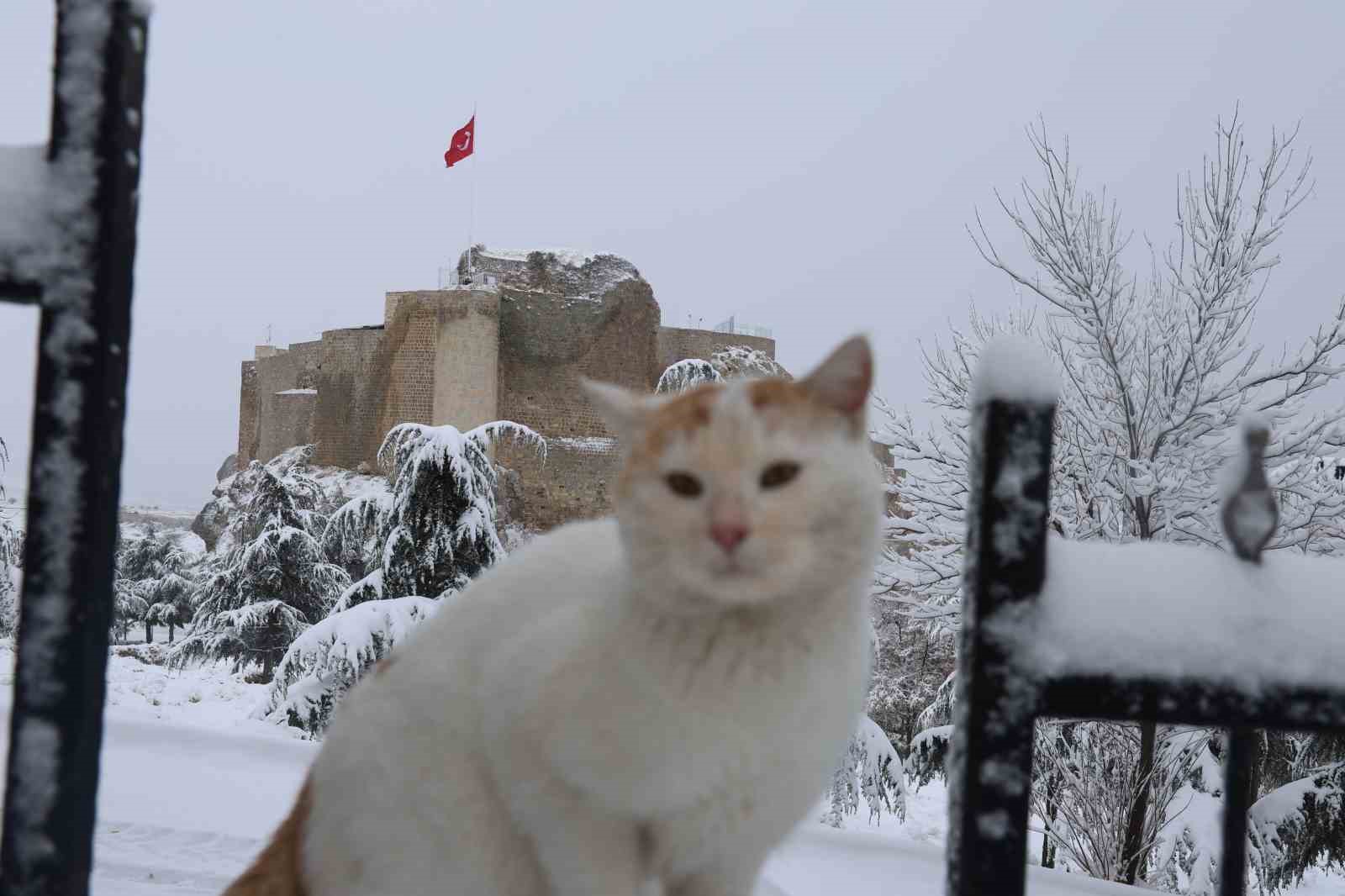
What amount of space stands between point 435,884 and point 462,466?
4.16 m

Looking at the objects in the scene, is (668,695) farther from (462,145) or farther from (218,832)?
(462,145)

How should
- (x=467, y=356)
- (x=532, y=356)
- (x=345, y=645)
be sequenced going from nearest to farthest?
(x=345, y=645), (x=467, y=356), (x=532, y=356)

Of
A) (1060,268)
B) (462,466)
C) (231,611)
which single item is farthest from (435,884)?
(231,611)

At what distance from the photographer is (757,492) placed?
716 mm

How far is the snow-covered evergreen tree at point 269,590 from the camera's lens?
9836 millimetres

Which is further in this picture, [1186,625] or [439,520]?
[439,520]

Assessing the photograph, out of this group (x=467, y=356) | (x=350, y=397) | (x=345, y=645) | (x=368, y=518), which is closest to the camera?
(x=345, y=645)

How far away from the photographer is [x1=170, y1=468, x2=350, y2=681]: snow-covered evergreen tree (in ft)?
32.3

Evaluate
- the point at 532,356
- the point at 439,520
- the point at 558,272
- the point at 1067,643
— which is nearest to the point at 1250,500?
the point at 1067,643

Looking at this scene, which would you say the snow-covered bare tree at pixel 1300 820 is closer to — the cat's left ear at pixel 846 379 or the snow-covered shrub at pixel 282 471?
the cat's left ear at pixel 846 379

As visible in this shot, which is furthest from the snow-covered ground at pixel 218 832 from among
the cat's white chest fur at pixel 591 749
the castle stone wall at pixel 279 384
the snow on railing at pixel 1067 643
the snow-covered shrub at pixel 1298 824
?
the castle stone wall at pixel 279 384

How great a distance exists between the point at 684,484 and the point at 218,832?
1924 millimetres

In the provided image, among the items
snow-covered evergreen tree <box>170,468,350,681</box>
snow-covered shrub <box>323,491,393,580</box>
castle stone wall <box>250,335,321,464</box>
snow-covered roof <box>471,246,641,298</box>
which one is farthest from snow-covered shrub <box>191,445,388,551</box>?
snow-covered shrub <box>323,491,393,580</box>

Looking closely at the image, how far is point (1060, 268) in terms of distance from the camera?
6.72 m
